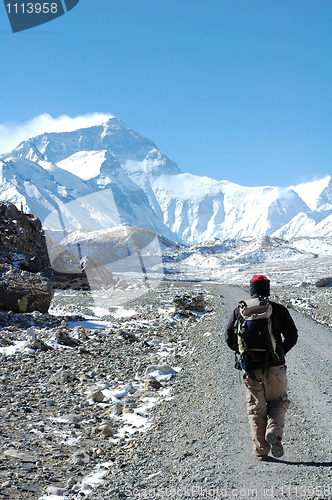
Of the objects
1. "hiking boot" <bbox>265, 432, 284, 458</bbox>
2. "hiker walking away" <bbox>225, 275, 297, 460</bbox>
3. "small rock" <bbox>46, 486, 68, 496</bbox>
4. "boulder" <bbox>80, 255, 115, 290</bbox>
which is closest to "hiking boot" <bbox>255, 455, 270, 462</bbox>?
"hiker walking away" <bbox>225, 275, 297, 460</bbox>

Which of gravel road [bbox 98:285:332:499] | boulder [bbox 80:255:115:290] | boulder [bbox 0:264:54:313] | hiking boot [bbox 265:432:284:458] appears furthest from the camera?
boulder [bbox 80:255:115:290]

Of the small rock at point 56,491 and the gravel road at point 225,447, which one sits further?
the small rock at point 56,491

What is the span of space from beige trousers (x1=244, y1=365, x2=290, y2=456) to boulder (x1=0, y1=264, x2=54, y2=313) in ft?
36.1

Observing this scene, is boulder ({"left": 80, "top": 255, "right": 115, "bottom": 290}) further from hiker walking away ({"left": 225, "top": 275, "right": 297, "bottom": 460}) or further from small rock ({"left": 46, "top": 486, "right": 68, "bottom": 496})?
hiker walking away ({"left": 225, "top": 275, "right": 297, "bottom": 460})

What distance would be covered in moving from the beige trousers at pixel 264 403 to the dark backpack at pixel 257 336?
12 centimetres

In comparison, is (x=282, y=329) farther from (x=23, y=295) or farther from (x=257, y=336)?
(x=23, y=295)

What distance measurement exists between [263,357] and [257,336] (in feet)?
0.72

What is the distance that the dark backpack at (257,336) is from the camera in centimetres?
414

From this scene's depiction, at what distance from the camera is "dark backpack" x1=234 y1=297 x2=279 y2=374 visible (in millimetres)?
4141

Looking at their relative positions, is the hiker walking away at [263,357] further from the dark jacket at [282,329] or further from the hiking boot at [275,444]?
the hiking boot at [275,444]

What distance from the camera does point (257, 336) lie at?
164 inches

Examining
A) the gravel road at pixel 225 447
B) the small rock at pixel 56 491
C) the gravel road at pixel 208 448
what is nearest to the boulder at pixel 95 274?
the gravel road at pixel 208 448

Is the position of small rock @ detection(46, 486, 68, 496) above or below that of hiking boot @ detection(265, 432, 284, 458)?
below

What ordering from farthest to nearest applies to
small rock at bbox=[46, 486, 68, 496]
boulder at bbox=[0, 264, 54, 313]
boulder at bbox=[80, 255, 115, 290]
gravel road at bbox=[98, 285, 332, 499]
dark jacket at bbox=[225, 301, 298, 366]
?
boulder at bbox=[80, 255, 115, 290] → boulder at bbox=[0, 264, 54, 313] → dark jacket at bbox=[225, 301, 298, 366] → small rock at bbox=[46, 486, 68, 496] → gravel road at bbox=[98, 285, 332, 499]
